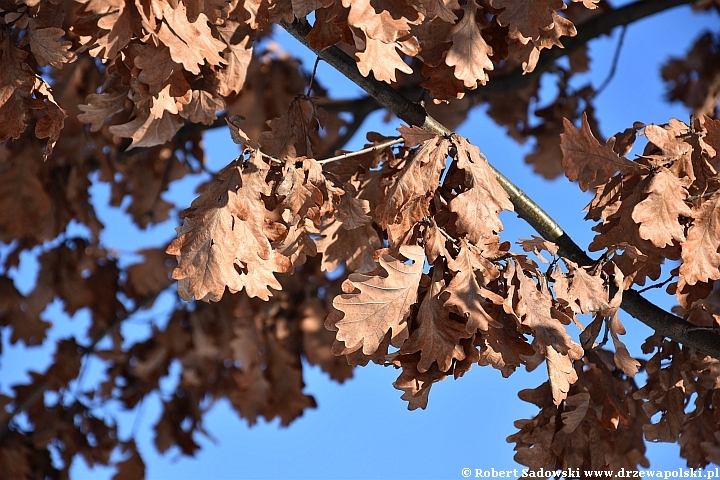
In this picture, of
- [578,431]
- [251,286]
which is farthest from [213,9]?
[578,431]

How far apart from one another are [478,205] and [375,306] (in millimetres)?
205

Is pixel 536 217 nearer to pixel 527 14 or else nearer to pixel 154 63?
pixel 527 14

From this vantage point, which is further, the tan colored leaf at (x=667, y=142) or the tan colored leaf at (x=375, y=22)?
the tan colored leaf at (x=667, y=142)

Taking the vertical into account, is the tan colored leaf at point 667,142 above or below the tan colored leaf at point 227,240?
above

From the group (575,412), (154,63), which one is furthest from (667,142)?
(154,63)

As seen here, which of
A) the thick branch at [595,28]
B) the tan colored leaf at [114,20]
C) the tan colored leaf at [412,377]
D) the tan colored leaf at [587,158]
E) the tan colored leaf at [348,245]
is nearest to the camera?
the tan colored leaf at [114,20]

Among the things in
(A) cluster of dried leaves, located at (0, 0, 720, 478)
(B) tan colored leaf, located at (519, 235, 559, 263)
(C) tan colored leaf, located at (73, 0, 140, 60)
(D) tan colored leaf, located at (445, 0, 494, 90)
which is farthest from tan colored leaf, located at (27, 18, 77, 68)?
(B) tan colored leaf, located at (519, 235, 559, 263)

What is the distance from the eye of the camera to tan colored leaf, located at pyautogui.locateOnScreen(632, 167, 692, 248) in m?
1.11

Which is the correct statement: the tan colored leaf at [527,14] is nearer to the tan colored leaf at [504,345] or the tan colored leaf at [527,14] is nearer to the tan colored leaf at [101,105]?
the tan colored leaf at [504,345]

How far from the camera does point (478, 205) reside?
3.60ft

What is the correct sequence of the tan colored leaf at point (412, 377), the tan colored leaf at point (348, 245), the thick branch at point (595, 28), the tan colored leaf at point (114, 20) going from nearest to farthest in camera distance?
the tan colored leaf at point (114, 20) < the tan colored leaf at point (412, 377) < the tan colored leaf at point (348, 245) < the thick branch at point (595, 28)

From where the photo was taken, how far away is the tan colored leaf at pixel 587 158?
3.89ft

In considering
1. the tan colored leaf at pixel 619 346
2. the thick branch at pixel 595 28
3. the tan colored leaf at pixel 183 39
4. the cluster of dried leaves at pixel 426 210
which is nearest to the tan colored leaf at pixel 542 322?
the cluster of dried leaves at pixel 426 210

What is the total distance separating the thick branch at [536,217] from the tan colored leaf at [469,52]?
0.12 metres
